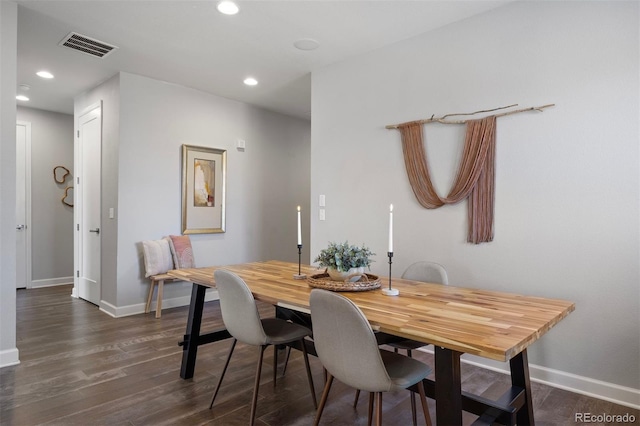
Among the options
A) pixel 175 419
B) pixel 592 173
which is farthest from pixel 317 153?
pixel 175 419

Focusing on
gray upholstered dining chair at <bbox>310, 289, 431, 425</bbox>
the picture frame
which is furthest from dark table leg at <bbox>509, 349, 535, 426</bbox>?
the picture frame

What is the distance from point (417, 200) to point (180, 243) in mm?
2761

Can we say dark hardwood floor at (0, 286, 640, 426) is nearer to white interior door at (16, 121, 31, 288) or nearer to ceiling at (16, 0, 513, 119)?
white interior door at (16, 121, 31, 288)

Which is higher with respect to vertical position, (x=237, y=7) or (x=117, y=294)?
(x=237, y=7)

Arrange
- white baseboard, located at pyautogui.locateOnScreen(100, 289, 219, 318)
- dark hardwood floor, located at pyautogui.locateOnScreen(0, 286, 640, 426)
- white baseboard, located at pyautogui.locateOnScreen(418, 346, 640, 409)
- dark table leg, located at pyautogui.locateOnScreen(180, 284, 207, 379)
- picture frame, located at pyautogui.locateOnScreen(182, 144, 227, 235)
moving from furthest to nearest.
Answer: picture frame, located at pyautogui.locateOnScreen(182, 144, 227, 235) < white baseboard, located at pyautogui.locateOnScreen(100, 289, 219, 318) < dark table leg, located at pyautogui.locateOnScreen(180, 284, 207, 379) < white baseboard, located at pyautogui.locateOnScreen(418, 346, 640, 409) < dark hardwood floor, located at pyautogui.locateOnScreen(0, 286, 640, 426)

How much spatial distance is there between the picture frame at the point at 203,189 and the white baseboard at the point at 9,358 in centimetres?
207

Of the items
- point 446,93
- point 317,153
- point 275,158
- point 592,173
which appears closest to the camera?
point 592,173

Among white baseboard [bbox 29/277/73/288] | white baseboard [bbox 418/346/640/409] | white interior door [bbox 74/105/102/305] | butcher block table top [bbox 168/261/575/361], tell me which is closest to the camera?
butcher block table top [bbox 168/261/575/361]

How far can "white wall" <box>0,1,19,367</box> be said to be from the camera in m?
2.72

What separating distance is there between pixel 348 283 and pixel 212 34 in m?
2.46

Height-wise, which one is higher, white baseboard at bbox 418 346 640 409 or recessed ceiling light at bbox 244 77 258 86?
recessed ceiling light at bbox 244 77 258 86

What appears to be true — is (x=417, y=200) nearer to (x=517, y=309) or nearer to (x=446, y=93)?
(x=446, y=93)

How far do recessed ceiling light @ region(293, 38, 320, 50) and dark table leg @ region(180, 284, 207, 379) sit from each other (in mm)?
2224

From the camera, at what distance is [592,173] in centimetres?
236
